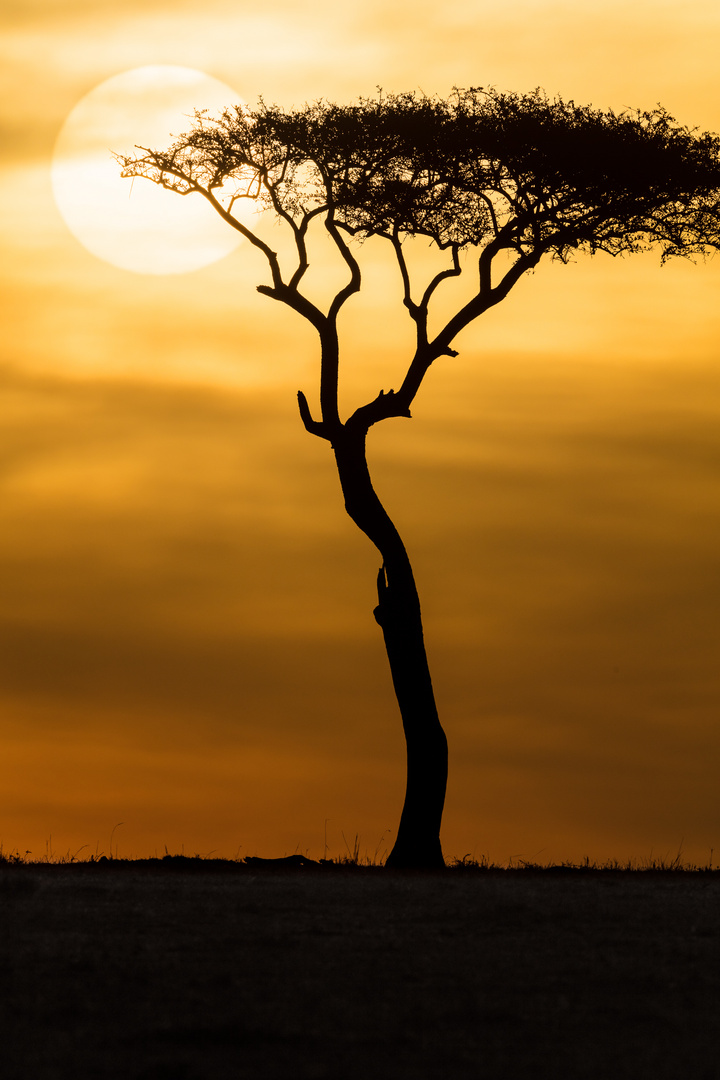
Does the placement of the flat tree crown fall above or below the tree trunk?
above

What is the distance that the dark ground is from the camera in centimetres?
897

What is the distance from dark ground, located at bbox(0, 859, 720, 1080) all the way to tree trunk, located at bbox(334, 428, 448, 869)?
6522 mm

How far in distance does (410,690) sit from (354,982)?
12522mm

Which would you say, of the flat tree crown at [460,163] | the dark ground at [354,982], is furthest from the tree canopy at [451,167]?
the dark ground at [354,982]

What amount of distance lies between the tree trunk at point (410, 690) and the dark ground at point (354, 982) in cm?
652

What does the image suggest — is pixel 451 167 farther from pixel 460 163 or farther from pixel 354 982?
pixel 354 982

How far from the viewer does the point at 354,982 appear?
10.9 m

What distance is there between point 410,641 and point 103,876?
24.5 ft

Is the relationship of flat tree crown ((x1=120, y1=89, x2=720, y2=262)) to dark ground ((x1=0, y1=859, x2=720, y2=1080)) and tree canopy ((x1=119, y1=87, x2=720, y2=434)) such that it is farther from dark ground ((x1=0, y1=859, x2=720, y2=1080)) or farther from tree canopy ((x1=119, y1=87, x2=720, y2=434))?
dark ground ((x1=0, y1=859, x2=720, y2=1080))

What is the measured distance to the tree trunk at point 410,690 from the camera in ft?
75.2

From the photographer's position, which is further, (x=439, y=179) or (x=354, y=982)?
(x=439, y=179)

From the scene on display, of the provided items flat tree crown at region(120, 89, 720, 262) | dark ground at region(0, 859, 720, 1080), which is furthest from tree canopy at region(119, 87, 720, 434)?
dark ground at region(0, 859, 720, 1080)

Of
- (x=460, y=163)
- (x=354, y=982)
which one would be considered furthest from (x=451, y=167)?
(x=354, y=982)

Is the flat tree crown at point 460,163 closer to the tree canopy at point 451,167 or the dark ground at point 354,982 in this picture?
the tree canopy at point 451,167
